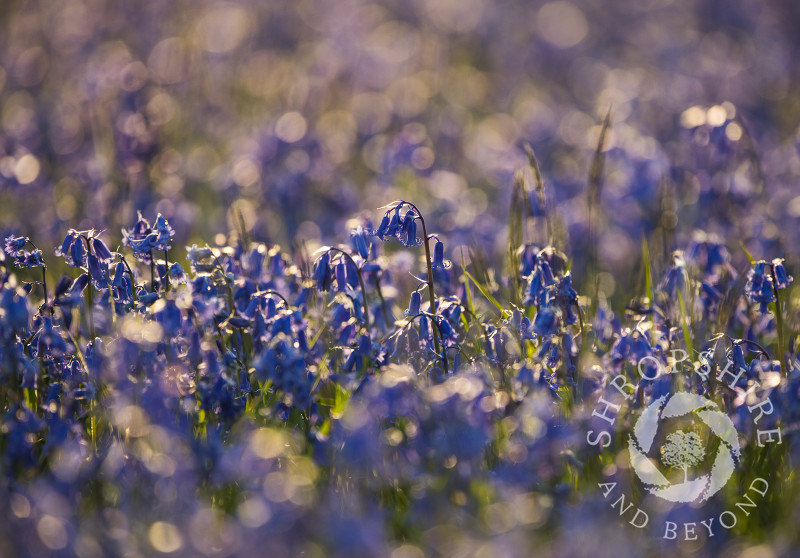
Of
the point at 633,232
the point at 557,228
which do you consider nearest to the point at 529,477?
the point at 557,228

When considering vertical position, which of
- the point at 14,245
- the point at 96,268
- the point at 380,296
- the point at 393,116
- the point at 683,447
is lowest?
the point at 683,447

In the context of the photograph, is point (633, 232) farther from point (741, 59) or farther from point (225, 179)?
point (741, 59)

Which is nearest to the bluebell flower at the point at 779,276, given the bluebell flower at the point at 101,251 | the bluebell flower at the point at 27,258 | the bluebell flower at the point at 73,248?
the bluebell flower at the point at 101,251

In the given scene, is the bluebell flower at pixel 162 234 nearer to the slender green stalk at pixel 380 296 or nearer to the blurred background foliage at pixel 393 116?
the slender green stalk at pixel 380 296

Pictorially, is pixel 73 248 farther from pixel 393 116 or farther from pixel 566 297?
pixel 393 116

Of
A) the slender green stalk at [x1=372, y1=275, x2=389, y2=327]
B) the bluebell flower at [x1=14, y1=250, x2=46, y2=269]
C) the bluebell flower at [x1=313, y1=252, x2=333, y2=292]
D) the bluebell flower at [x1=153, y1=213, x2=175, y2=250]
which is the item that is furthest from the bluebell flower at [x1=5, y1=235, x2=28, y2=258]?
the slender green stalk at [x1=372, y1=275, x2=389, y2=327]

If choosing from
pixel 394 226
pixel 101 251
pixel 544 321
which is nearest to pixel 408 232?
pixel 394 226

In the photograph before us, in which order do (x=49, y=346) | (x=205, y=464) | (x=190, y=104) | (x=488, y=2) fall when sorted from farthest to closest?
(x=488, y=2)
(x=190, y=104)
(x=49, y=346)
(x=205, y=464)

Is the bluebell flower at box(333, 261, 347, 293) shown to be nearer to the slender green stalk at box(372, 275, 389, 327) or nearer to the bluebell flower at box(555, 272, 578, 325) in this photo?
the slender green stalk at box(372, 275, 389, 327)
